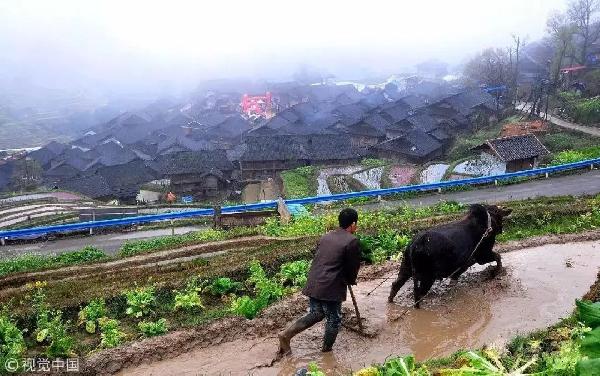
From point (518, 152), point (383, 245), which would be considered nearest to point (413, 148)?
point (518, 152)

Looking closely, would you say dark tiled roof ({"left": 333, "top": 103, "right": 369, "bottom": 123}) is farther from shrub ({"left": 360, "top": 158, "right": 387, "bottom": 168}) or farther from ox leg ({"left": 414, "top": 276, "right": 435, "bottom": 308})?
ox leg ({"left": 414, "top": 276, "right": 435, "bottom": 308})

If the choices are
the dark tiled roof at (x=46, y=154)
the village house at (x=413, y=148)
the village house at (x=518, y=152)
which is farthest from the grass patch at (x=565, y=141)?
the dark tiled roof at (x=46, y=154)

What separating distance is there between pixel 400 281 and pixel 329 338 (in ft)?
7.45

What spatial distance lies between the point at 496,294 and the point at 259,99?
83.9 meters

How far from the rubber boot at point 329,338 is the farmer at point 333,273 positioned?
24 millimetres

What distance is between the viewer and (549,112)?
1975 inches

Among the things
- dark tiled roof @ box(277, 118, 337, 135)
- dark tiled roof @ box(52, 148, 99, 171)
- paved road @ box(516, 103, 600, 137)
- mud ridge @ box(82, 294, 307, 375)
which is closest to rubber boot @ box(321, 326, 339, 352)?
mud ridge @ box(82, 294, 307, 375)

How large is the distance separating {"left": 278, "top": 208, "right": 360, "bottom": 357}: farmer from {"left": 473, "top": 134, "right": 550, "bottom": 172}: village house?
29.1 meters

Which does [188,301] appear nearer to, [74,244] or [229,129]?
[74,244]

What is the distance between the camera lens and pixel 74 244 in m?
22.3

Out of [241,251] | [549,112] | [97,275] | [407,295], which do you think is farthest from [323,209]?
[549,112]

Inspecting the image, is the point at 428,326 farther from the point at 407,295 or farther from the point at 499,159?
the point at 499,159

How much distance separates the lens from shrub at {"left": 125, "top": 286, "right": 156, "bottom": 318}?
32.6 feet

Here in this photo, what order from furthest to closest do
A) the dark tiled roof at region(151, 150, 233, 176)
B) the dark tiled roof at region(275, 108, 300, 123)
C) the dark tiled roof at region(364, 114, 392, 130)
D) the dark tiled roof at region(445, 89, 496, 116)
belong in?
the dark tiled roof at region(275, 108, 300, 123)
the dark tiled roof at region(364, 114, 392, 130)
the dark tiled roof at region(445, 89, 496, 116)
the dark tiled roof at region(151, 150, 233, 176)
